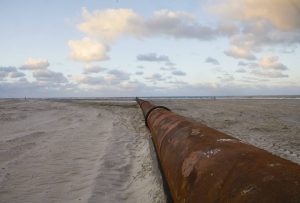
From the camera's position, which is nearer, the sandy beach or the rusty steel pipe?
the rusty steel pipe

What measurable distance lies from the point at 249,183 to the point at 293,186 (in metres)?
0.24

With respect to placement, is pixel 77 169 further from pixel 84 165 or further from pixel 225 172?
pixel 225 172

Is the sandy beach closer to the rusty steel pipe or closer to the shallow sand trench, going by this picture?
the shallow sand trench

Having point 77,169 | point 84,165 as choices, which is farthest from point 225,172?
point 84,165

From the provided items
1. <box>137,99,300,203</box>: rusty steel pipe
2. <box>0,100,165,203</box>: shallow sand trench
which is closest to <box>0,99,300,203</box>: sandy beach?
<box>0,100,165,203</box>: shallow sand trench

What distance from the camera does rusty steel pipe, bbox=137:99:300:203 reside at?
148 centimetres

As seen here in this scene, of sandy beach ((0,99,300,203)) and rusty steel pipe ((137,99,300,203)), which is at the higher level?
rusty steel pipe ((137,99,300,203))

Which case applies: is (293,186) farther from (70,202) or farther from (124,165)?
(124,165)

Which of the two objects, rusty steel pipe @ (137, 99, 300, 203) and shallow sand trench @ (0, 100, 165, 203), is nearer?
rusty steel pipe @ (137, 99, 300, 203)

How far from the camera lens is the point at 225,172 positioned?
189 centimetres

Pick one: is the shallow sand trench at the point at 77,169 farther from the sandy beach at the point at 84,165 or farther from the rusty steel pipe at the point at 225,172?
the rusty steel pipe at the point at 225,172

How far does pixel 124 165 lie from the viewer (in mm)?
5918

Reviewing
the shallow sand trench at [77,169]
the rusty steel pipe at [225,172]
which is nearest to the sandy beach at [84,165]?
the shallow sand trench at [77,169]

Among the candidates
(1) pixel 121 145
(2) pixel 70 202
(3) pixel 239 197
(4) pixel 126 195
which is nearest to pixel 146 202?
(4) pixel 126 195
